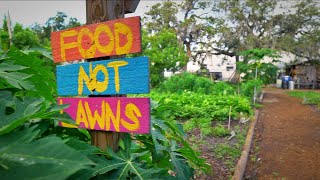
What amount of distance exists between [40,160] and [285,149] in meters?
5.30

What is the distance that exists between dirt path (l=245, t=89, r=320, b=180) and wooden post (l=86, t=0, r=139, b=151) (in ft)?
9.91

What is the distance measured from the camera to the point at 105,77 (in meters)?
1.21

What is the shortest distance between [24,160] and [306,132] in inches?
274

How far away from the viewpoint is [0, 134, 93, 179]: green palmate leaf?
1.77 feet

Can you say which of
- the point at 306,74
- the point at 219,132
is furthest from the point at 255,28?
the point at 219,132

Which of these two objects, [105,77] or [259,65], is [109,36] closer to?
[105,77]

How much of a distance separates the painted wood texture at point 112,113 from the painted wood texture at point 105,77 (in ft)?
0.12

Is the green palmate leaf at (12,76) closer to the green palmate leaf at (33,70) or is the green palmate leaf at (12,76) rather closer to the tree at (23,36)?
the green palmate leaf at (33,70)

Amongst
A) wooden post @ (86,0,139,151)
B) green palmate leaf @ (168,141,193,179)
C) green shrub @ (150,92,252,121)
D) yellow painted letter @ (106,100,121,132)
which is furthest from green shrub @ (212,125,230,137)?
yellow painted letter @ (106,100,121,132)

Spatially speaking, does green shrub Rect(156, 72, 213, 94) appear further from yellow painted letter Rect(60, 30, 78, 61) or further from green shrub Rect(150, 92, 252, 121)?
yellow painted letter Rect(60, 30, 78, 61)

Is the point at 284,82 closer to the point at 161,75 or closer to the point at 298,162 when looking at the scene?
the point at 161,75

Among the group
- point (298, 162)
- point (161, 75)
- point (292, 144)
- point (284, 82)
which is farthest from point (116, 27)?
point (284, 82)

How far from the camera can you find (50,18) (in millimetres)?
26234

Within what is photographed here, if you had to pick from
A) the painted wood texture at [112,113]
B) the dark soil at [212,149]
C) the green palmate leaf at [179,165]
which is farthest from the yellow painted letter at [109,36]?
the dark soil at [212,149]
